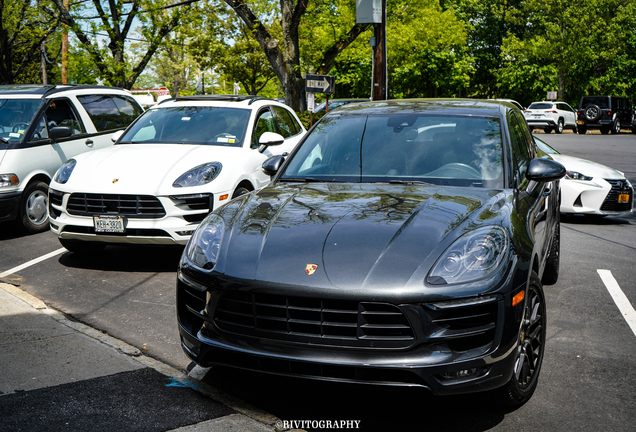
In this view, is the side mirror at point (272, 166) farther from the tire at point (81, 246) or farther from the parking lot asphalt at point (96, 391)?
the tire at point (81, 246)

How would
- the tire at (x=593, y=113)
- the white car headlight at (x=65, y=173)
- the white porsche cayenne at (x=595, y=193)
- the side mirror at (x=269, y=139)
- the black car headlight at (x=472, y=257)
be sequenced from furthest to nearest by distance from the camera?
1. the tire at (x=593, y=113)
2. the white porsche cayenne at (x=595, y=193)
3. the side mirror at (x=269, y=139)
4. the white car headlight at (x=65, y=173)
5. the black car headlight at (x=472, y=257)

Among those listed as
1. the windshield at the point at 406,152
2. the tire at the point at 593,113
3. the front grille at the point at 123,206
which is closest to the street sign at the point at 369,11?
the front grille at the point at 123,206

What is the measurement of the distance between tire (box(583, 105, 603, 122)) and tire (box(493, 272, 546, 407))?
35.8 meters

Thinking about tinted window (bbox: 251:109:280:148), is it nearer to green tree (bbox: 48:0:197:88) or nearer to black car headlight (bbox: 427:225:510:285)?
black car headlight (bbox: 427:225:510:285)

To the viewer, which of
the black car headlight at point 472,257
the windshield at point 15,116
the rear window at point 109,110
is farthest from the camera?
the rear window at point 109,110

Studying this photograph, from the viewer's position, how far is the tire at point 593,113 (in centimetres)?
3544

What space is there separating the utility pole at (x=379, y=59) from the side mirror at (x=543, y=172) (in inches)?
455

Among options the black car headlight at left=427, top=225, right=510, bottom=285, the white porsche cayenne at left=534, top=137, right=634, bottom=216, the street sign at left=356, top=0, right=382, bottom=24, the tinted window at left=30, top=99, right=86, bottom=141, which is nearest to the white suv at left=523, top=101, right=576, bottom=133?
the street sign at left=356, top=0, right=382, bottom=24

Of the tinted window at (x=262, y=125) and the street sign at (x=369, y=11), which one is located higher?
the street sign at (x=369, y=11)

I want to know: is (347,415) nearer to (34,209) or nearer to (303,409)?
(303,409)

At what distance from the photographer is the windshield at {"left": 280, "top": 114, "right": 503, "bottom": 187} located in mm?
4047

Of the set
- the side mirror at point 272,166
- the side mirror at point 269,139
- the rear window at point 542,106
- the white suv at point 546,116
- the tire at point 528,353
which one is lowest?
the white suv at point 546,116

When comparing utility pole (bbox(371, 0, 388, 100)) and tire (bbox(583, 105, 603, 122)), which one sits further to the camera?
tire (bbox(583, 105, 603, 122))

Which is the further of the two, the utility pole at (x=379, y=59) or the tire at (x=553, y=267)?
the utility pole at (x=379, y=59)
